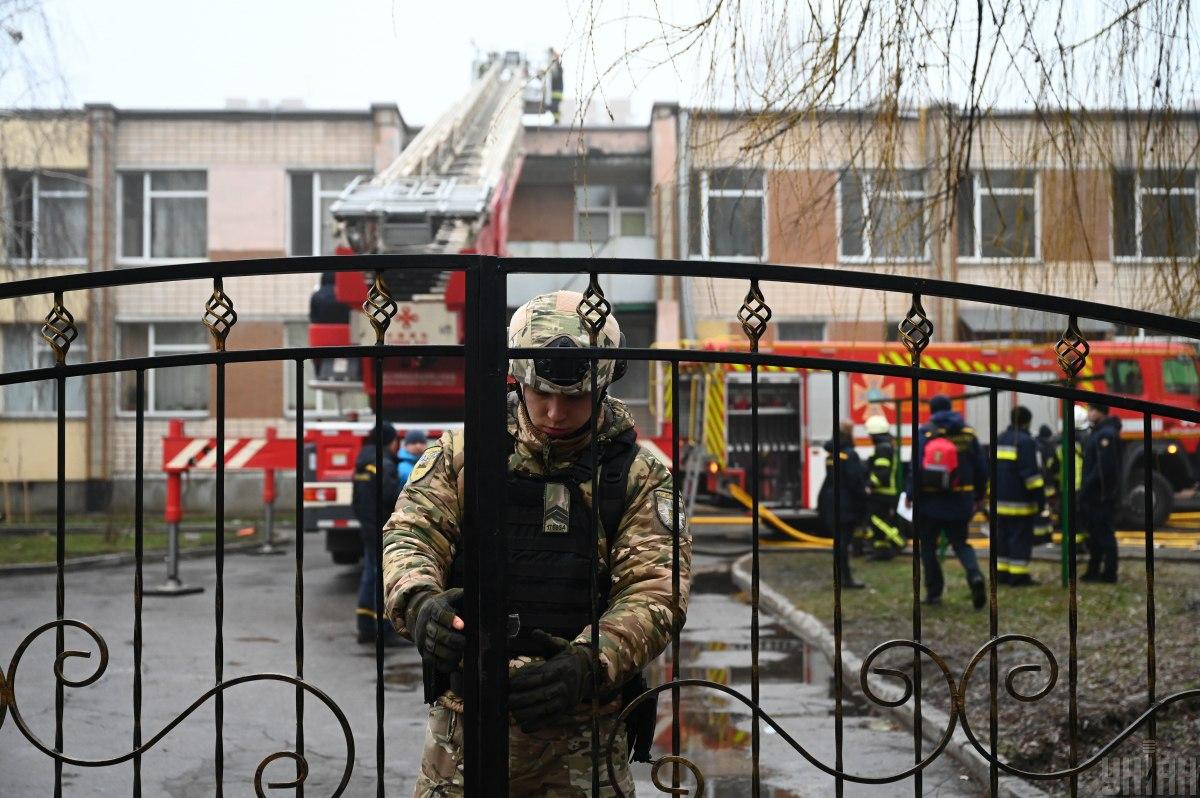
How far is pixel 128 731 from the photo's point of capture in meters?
6.58

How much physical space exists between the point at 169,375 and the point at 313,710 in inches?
A: 770

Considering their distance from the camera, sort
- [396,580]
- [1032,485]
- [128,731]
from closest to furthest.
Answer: [396,580] → [128,731] → [1032,485]

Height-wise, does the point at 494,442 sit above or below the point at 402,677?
above

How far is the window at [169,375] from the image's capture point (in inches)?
1003

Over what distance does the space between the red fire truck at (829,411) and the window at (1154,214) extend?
1256 centimetres

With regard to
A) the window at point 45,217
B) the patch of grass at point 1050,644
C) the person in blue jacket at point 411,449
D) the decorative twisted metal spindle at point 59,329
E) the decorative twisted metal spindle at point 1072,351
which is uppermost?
the window at point 45,217

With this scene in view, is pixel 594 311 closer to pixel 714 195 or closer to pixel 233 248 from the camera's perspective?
pixel 714 195

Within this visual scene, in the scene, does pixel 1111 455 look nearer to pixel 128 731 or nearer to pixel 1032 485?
pixel 1032 485

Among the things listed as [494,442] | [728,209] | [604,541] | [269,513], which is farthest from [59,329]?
[269,513]

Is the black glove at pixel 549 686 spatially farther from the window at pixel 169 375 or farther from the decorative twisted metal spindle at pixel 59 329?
the window at pixel 169 375

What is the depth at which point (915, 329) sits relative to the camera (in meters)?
2.64

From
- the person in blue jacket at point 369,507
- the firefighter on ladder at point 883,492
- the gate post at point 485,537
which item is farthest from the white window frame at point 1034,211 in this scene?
the firefighter on ladder at point 883,492

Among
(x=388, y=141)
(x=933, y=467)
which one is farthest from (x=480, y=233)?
(x=388, y=141)

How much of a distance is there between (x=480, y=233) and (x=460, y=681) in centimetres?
1061
